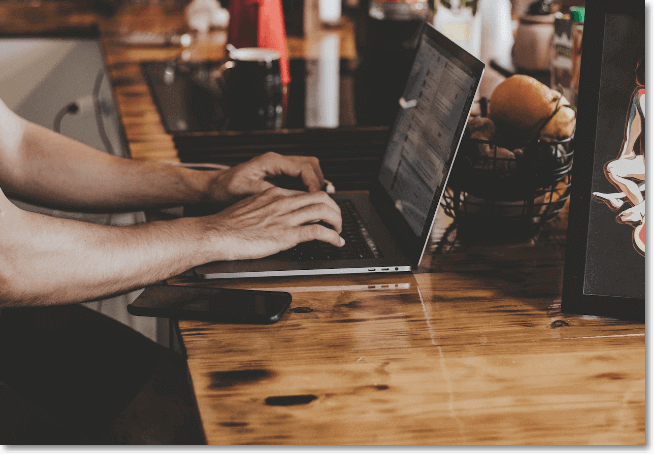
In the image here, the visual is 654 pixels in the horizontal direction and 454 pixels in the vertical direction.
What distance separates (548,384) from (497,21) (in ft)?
4.35

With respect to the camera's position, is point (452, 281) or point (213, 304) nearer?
point (213, 304)

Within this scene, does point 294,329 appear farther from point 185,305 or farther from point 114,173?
point 114,173

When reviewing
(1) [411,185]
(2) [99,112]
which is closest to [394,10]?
(1) [411,185]

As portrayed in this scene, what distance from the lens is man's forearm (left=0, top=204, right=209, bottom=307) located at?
81 cm

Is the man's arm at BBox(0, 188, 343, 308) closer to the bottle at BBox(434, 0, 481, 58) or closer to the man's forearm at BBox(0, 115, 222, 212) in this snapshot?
the man's forearm at BBox(0, 115, 222, 212)

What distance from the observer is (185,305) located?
0.77m

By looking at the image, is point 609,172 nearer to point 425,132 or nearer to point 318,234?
point 425,132

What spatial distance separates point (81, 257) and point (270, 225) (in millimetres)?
247

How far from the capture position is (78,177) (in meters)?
1.20

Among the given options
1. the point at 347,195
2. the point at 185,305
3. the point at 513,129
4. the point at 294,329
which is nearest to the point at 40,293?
the point at 185,305

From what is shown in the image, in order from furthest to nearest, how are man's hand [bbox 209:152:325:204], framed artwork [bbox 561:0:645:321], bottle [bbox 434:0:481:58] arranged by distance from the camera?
bottle [bbox 434:0:481:58] < man's hand [bbox 209:152:325:204] < framed artwork [bbox 561:0:645:321]

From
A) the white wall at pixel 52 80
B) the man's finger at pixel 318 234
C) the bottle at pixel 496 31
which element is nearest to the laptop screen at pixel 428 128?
the man's finger at pixel 318 234

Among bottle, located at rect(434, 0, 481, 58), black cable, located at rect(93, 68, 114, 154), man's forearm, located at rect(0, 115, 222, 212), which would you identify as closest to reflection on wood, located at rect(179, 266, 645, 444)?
man's forearm, located at rect(0, 115, 222, 212)

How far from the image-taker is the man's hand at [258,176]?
1.09 metres
